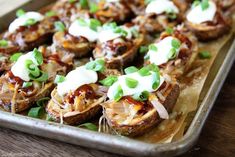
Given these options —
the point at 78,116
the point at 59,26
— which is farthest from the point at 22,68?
the point at 59,26

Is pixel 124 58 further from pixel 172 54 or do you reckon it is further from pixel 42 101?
pixel 42 101

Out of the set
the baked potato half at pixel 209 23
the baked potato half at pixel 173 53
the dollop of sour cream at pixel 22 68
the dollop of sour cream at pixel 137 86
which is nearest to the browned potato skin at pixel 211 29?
the baked potato half at pixel 209 23

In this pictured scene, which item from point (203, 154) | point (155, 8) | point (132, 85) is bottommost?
point (203, 154)

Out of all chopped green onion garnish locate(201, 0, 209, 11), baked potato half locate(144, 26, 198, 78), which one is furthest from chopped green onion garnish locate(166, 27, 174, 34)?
chopped green onion garnish locate(201, 0, 209, 11)

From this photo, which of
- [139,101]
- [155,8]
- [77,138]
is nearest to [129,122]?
[139,101]

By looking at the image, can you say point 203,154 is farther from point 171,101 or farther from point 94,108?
point 94,108

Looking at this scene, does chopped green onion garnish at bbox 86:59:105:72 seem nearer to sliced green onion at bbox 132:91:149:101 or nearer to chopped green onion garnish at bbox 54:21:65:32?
sliced green onion at bbox 132:91:149:101

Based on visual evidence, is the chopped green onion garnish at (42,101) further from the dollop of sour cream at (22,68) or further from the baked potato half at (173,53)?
the baked potato half at (173,53)
